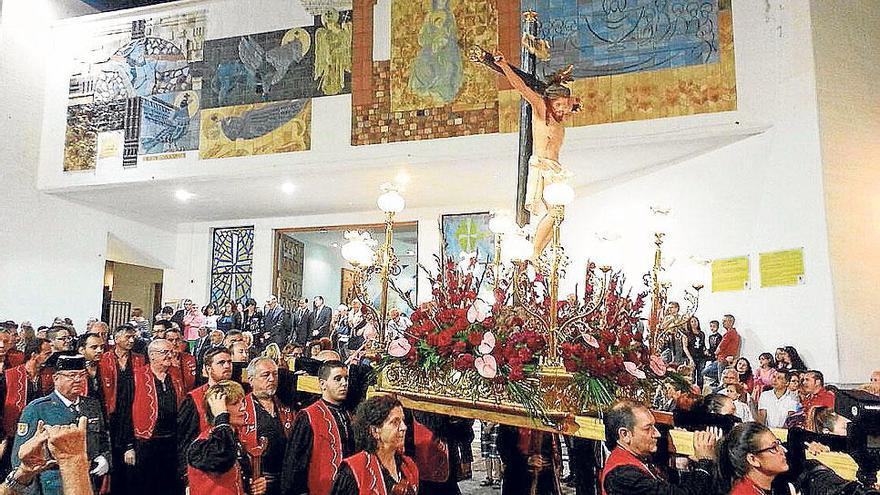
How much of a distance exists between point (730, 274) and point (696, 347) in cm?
118

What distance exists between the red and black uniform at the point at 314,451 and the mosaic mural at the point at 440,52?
7984 mm

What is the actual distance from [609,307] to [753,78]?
6.79 m

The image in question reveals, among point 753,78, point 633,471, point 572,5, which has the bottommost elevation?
point 633,471

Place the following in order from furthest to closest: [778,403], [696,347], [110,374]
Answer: [696,347] < [778,403] < [110,374]

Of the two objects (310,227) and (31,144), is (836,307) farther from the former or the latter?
(31,144)

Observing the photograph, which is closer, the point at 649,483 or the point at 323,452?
the point at 649,483

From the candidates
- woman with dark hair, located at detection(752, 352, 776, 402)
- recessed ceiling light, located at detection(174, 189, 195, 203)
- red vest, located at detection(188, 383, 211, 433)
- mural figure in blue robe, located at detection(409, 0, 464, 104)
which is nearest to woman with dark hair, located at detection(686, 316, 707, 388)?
woman with dark hair, located at detection(752, 352, 776, 402)

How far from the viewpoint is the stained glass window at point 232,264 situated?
658 inches

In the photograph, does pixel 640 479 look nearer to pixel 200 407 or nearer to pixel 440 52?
pixel 200 407

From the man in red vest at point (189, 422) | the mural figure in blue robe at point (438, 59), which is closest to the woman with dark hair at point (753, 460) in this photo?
the man in red vest at point (189, 422)

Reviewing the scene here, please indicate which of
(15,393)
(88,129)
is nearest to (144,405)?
(15,393)

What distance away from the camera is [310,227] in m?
16.7

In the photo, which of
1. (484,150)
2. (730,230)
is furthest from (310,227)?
(730,230)

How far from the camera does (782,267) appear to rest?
31.9ft
